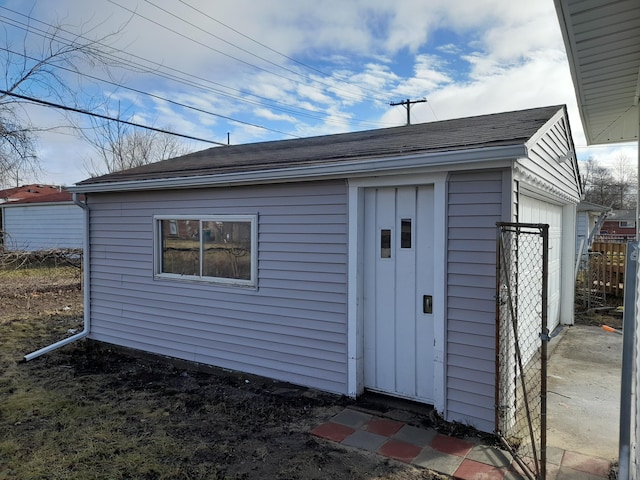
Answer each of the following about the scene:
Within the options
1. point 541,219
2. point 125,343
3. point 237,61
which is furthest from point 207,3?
point 541,219

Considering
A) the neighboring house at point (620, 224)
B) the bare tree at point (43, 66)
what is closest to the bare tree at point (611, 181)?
the neighboring house at point (620, 224)

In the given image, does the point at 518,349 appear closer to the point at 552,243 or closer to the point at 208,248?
the point at 208,248

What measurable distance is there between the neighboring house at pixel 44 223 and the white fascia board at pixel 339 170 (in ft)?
51.5

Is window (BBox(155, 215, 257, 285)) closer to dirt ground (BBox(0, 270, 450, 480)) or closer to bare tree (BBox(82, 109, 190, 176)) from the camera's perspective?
dirt ground (BBox(0, 270, 450, 480))

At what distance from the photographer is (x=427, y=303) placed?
4062mm

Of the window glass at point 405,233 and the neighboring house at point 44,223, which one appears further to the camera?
the neighboring house at point 44,223

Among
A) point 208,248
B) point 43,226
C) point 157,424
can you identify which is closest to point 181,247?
point 208,248

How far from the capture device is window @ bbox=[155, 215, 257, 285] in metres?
5.14

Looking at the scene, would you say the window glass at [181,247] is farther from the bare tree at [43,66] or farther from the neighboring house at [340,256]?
the bare tree at [43,66]

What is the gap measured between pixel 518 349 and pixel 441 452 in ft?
3.28

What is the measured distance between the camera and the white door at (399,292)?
408 centimetres

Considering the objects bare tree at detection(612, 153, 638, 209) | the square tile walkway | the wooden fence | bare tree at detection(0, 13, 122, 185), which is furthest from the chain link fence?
bare tree at detection(612, 153, 638, 209)

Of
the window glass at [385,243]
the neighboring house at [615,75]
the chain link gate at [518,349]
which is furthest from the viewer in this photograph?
the window glass at [385,243]

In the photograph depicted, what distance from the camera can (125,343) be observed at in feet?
20.7
